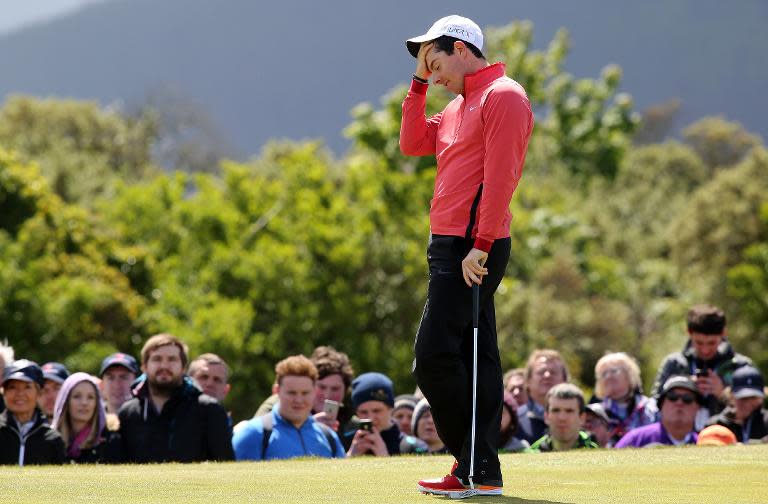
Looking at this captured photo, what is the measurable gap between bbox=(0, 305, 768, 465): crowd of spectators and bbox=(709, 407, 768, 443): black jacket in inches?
0.5

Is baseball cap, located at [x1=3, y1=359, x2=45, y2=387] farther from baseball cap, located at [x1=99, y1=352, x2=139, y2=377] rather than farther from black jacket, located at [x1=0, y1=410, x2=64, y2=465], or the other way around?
baseball cap, located at [x1=99, y1=352, x2=139, y2=377]

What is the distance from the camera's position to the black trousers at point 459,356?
697 centimetres

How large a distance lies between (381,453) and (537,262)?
38.0 meters

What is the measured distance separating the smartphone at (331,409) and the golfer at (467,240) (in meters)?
3.48

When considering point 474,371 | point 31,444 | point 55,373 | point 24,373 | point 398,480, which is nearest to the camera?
point 474,371

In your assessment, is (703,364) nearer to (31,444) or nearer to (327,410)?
(327,410)

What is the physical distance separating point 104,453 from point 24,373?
75 cm

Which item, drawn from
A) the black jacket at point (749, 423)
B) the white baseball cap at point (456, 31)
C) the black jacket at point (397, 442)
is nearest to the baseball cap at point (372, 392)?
the black jacket at point (397, 442)

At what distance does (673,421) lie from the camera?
35.8 feet

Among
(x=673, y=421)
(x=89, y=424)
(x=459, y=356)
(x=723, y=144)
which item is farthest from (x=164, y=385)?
(x=723, y=144)

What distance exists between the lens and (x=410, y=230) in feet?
123

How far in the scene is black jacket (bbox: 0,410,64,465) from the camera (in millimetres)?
9352

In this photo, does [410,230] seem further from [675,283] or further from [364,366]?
[675,283]

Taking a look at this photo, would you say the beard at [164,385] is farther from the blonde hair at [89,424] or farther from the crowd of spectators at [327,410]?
the blonde hair at [89,424]
